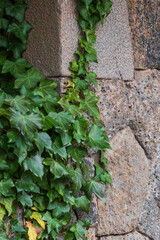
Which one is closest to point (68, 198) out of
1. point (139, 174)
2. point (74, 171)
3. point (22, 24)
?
point (74, 171)

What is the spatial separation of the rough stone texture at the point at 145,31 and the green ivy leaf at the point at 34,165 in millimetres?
885

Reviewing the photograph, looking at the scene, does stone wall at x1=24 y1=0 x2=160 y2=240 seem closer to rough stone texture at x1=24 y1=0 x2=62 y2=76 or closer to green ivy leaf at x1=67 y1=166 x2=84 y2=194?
rough stone texture at x1=24 y1=0 x2=62 y2=76

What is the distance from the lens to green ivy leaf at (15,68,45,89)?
1741mm

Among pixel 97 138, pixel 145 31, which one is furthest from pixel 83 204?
pixel 145 31

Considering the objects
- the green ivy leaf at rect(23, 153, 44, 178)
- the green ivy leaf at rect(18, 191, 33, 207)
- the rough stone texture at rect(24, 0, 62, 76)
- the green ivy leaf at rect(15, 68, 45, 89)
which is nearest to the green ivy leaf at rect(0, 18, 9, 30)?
the rough stone texture at rect(24, 0, 62, 76)

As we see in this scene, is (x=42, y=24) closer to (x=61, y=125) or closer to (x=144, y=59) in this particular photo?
(x=61, y=125)

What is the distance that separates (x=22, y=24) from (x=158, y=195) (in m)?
1.24

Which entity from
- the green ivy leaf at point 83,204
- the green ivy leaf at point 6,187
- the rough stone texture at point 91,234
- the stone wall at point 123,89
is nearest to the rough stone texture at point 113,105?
the stone wall at point 123,89

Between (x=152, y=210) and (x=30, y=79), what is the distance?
1.07 m

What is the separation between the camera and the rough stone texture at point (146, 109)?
212 centimetres

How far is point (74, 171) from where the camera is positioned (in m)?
1.74

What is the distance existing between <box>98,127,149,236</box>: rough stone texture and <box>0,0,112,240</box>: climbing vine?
121 mm

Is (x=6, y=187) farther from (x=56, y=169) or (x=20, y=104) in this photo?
(x=20, y=104)

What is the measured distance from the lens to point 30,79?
1747mm
